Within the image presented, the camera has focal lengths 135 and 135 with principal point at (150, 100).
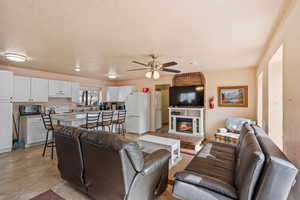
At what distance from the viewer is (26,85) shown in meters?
4.08

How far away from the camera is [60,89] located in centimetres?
489

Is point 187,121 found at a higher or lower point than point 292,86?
lower

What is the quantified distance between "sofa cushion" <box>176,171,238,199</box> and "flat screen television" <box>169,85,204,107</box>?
3.73 meters

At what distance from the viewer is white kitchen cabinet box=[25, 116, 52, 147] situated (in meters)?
3.91

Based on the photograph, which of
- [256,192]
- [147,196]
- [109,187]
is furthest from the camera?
[147,196]

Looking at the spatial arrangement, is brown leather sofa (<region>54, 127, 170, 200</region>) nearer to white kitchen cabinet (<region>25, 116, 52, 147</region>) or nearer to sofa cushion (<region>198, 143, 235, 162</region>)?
sofa cushion (<region>198, 143, 235, 162</region>)

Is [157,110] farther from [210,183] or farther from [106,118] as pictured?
[210,183]

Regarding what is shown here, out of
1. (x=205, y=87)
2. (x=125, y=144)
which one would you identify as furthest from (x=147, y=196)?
(x=205, y=87)

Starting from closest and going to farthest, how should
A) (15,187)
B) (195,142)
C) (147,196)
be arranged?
(147,196)
(15,187)
(195,142)

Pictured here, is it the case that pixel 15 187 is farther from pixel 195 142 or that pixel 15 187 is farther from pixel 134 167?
pixel 195 142

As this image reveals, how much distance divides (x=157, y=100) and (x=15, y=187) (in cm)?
504

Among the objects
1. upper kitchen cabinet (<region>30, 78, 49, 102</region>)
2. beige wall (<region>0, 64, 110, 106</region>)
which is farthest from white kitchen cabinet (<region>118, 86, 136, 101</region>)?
upper kitchen cabinet (<region>30, 78, 49, 102</region>)

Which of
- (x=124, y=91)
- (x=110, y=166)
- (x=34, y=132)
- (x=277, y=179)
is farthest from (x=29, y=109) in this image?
(x=277, y=179)

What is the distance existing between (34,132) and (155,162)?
13.9 feet
